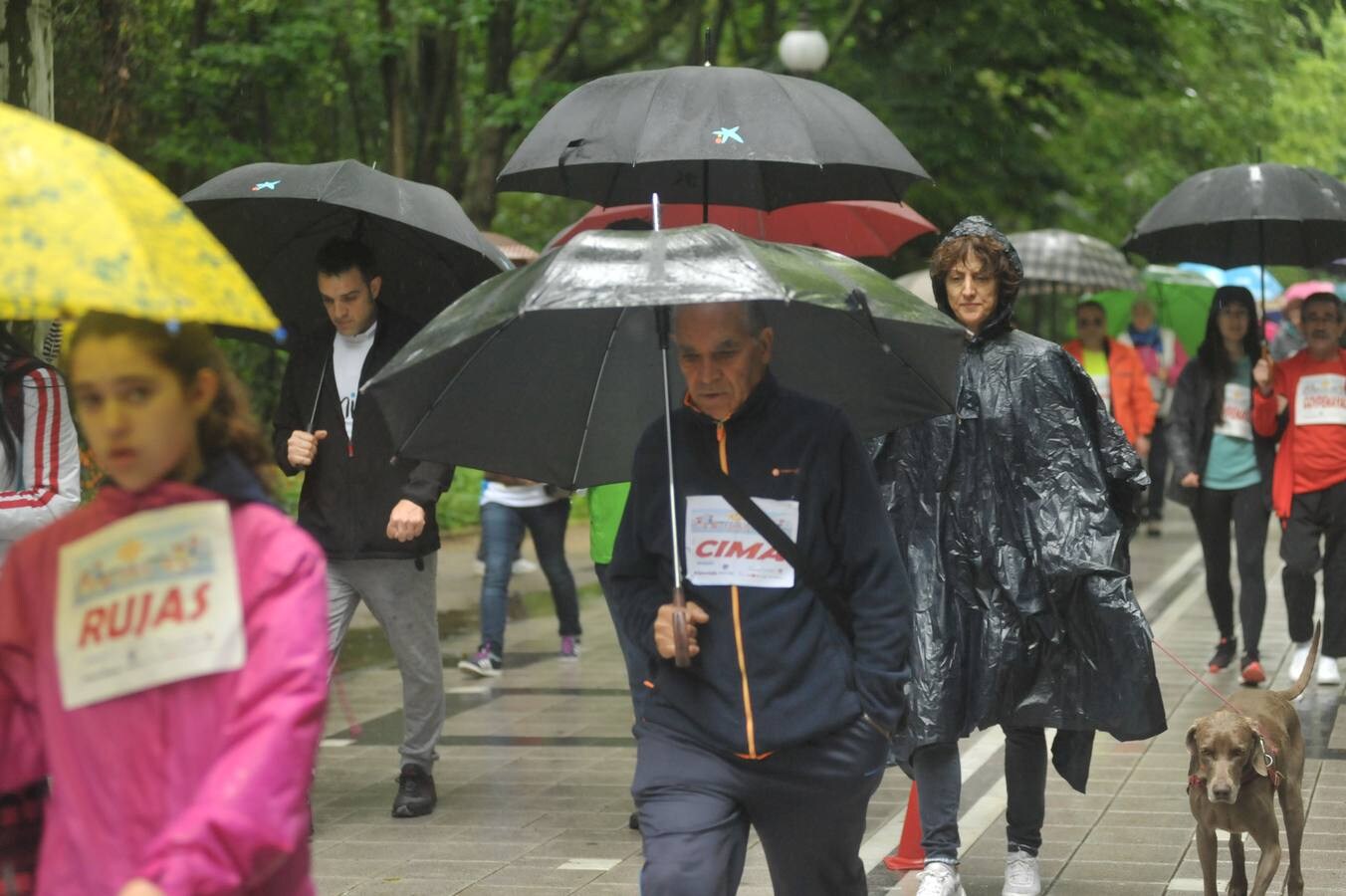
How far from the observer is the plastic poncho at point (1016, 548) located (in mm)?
5980

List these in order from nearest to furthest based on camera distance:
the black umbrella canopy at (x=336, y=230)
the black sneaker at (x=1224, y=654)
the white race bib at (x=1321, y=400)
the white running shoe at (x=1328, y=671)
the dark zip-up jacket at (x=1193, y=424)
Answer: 1. the black umbrella canopy at (x=336, y=230)
2. the white race bib at (x=1321, y=400)
3. the white running shoe at (x=1328, y=671)
4. the dark zip-up jacket at (x=1193, y=424)
5. the black sneaker at (x=1224, y=654)

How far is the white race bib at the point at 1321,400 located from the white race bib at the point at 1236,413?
427 mm

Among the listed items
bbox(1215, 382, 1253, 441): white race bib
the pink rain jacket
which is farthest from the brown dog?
bbox(1215, 382, 1253, 441): white race bib

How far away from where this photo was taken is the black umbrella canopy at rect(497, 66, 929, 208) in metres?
6.98

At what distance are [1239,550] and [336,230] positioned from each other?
562 centimetres

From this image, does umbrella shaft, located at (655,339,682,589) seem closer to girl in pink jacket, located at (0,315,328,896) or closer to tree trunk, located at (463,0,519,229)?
girl in pink jacket, located at (0,315,328,896)

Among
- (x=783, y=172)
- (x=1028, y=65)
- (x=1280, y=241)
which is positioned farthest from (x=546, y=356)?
(x=1028, y=65)

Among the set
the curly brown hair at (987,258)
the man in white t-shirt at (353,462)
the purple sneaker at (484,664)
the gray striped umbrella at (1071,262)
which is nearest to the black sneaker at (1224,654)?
the purple sneaker at (484,664)

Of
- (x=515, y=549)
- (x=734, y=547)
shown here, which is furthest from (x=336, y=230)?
(x=515, y=549)

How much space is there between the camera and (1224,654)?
1127 centimetres

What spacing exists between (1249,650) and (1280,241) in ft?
7.02

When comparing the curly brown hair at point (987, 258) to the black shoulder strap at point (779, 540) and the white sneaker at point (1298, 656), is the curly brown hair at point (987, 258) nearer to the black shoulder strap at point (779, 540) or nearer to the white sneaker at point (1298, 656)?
the black shoulder strap at point (779, 540)

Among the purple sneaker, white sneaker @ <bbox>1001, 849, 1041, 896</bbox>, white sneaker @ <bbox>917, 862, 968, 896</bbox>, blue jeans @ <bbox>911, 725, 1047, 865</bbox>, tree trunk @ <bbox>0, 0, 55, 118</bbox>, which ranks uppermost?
tree trunk @ <bbox>0, 0, 55, 118</bbox>

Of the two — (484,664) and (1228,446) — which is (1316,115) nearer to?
(1228,446)
